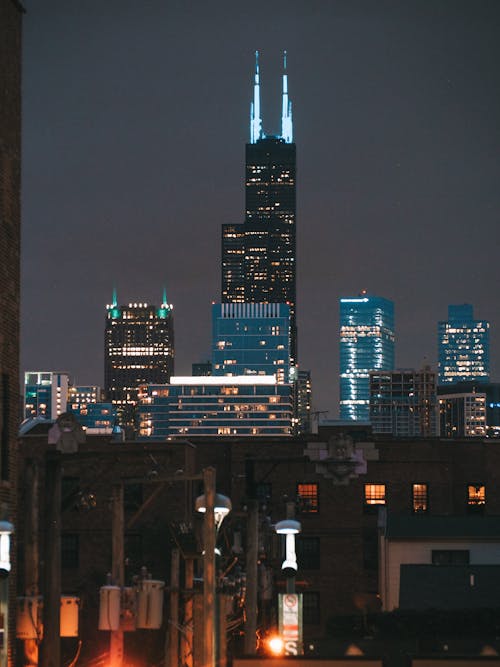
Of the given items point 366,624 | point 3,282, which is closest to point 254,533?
point 3,282

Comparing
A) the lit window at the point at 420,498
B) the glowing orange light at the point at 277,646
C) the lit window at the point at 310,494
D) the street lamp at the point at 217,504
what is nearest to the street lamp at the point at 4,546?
the street lamp at the point at 217,504

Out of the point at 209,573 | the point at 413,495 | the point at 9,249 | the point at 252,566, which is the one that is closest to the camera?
the point at 209,573

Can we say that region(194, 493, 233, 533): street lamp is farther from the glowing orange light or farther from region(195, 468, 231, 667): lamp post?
the glowing orange light

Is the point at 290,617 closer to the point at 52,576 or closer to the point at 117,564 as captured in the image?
the point at 117,564

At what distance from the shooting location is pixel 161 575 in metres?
88.0

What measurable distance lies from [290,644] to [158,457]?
41.9m

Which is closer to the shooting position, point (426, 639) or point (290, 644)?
point (290, 644)

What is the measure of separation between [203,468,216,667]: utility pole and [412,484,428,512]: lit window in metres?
70.4

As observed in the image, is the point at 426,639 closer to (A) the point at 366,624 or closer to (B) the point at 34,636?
(A) the point at 366,624

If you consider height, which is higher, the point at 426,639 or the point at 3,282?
the point at 3,282

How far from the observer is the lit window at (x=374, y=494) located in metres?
98.7

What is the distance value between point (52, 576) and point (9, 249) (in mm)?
8404

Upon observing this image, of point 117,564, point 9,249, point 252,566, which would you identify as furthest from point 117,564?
point 9,249

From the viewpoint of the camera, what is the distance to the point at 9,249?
31375mm
